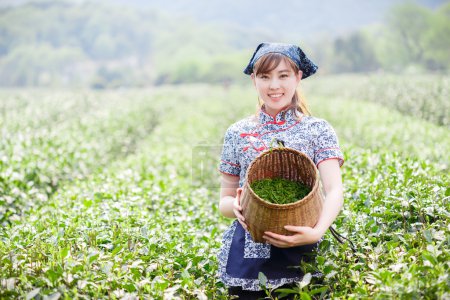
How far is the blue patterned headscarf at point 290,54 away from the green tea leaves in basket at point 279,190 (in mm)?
610

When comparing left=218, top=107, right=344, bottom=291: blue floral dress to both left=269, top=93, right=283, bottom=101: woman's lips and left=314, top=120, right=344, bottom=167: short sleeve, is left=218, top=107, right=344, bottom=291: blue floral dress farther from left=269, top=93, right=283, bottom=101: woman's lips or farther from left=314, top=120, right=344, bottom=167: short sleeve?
left=269, top=93, right=283, bottom=101: woman's lips

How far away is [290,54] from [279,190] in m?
0.69

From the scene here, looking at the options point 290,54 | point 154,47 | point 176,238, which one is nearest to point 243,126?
Result: point 290,54

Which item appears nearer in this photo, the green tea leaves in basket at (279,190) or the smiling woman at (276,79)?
the green tea leaves in basket at (279,190)

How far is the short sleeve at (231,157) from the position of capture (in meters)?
2.18

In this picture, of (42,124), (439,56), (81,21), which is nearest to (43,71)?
(81,21)

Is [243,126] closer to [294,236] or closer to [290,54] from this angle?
[290,54]

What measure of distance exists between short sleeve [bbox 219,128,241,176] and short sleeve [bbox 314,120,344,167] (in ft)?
1.40

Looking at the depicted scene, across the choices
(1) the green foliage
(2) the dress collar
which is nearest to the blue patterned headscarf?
(2) the dress collar

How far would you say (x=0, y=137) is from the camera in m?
6.67

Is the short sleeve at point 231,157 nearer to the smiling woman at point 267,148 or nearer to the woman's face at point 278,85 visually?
the smiling woman at point 267,148

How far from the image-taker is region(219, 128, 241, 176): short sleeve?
2.18 meters

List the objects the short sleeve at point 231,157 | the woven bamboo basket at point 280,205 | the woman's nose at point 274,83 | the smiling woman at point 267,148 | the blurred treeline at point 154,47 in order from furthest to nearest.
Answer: the blurred treeline at point 154,47, the short sleeve at point 231,157, the woman's nose at point 274,83, the smiling woman at point 267,148, the woven bamboo basket at point 280,205

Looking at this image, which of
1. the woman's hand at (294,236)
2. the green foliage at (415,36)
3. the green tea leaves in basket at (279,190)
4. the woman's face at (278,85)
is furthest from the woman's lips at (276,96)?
the green foliage at (415,36)
